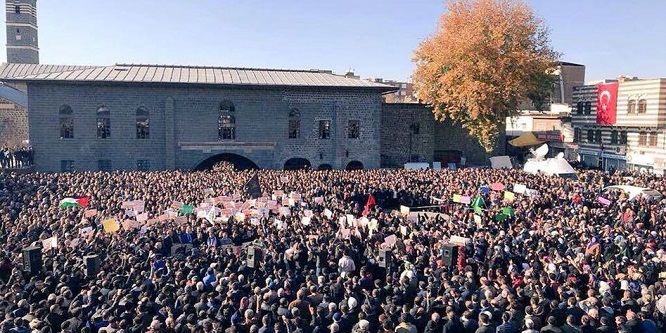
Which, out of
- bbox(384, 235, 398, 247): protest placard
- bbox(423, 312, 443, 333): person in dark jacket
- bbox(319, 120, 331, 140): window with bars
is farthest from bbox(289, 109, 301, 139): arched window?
bbox(423, 312, 443, 333): person in dark jacket

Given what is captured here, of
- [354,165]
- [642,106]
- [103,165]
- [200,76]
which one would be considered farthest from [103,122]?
[642,106]

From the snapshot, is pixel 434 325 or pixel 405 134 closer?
pixel 434 325

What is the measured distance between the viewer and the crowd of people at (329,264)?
33.0ft

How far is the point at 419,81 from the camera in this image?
1773 inches

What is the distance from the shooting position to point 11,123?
49844mm

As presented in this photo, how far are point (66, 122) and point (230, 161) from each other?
11217 millimetres

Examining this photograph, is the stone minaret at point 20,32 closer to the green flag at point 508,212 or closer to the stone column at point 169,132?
the stone column at point 169,132

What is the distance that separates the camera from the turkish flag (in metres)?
41.6

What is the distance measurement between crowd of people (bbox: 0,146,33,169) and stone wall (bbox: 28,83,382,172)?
519 millimetres

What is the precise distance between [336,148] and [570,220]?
22.9 meters

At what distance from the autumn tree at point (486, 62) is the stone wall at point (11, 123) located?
121 feet

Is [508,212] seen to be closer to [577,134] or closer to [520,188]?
[520,188]

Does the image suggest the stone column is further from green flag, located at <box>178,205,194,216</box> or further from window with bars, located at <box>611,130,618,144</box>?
window with bars, located at <box>611,130,618,144</box>

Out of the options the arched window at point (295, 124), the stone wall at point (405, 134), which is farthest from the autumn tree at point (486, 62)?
the arched window at point (295, 124)
